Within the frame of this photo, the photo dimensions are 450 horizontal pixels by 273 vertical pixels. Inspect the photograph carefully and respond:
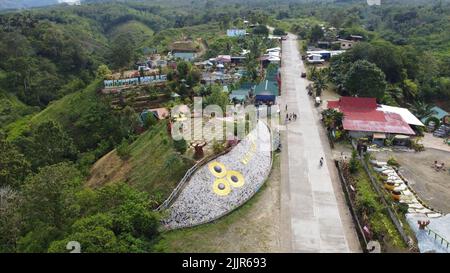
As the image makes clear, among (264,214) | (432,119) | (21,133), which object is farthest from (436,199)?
(21,133)

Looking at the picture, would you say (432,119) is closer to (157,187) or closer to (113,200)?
(157,187)

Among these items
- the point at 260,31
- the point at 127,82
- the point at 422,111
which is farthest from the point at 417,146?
the point at 260,31

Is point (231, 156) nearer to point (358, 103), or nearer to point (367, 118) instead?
point (367, 118)

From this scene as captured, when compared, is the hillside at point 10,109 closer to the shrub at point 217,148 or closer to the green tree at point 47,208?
the green tree at point 47,208

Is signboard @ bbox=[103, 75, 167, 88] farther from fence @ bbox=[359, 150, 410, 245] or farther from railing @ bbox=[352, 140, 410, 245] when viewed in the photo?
fence @ bbox=[359, 150, 410, 245]
